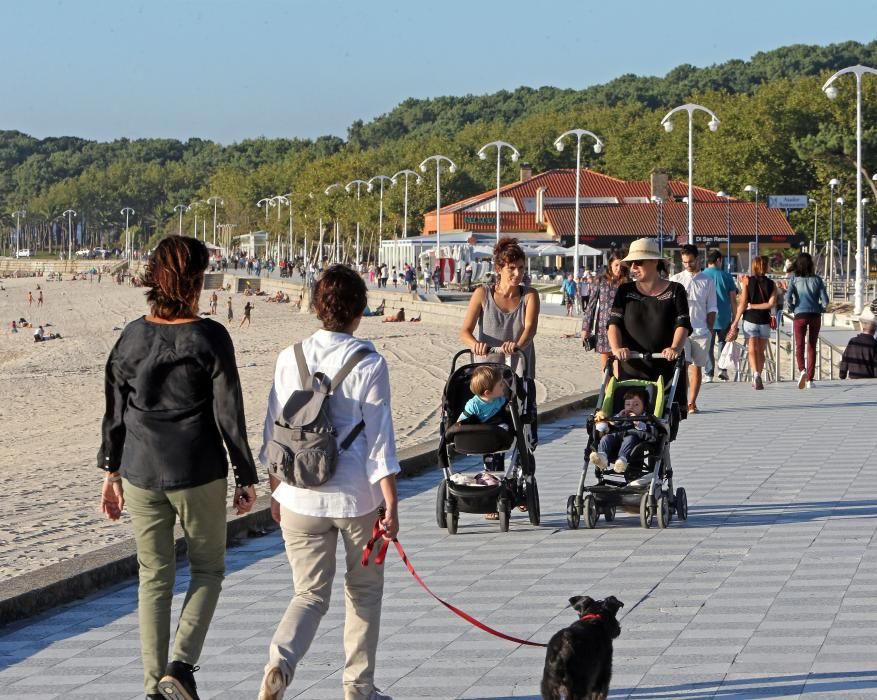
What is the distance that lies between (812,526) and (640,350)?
1.58 metres

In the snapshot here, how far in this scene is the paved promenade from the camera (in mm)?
5383

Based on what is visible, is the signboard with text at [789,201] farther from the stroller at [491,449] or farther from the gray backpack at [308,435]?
the gray backpack at [308,435]

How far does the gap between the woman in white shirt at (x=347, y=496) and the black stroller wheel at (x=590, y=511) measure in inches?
151

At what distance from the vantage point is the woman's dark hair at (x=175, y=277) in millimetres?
4836

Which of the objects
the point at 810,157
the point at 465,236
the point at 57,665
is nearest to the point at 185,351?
the point at 57,665

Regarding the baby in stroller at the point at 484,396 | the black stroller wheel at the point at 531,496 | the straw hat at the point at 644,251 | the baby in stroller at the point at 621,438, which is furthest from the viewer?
the straw hat at the point at 644,251

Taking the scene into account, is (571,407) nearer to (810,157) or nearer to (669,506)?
(669,506)

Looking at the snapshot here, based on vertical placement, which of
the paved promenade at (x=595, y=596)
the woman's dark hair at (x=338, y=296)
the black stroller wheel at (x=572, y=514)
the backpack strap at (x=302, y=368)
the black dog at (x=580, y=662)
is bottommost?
the paved promenade at (x=595, y=596)

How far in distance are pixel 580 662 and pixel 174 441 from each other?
58.7 inches

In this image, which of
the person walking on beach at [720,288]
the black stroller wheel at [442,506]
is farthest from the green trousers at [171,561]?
the person walking on beach at [720,288]

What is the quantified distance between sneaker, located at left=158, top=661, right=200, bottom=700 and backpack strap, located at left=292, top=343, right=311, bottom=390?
1003 millimetres

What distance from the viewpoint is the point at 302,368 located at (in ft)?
16.0

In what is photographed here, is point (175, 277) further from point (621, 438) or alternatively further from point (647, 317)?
point (647, 317)

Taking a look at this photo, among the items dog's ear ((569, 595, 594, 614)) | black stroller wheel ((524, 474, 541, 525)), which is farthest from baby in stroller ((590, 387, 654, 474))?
dog's ear ((569, 595, 594, 614))
